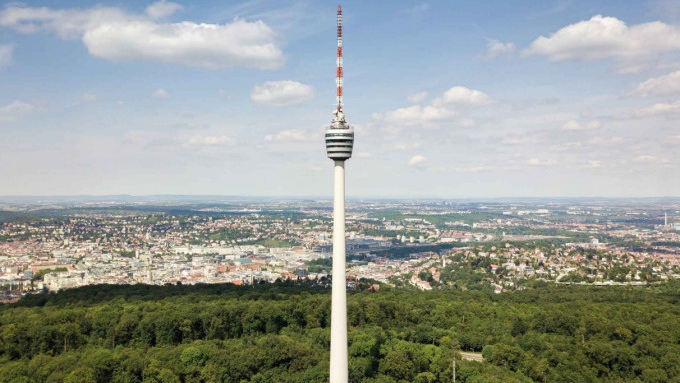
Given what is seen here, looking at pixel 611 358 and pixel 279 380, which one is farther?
pixel 611 358

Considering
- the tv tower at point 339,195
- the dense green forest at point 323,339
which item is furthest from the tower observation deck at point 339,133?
the dense green forest at point 323,339

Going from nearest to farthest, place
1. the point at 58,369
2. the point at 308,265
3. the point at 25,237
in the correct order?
1. the point at 58,369
2. the point at 308,265
3. the point at 25,237

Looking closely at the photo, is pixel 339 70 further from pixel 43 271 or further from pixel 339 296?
pixel 43 271

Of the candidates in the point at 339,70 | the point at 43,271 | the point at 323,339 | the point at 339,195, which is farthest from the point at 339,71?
the point at 43,271

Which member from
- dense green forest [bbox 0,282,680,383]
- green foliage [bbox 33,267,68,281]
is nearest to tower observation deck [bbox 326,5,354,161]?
dense green forest [bbox 0,282,680,383]

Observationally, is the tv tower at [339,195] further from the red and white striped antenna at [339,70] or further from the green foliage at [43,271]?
the green foliage at [43,271]

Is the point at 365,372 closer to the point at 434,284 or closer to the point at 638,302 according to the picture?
the point at 638,302

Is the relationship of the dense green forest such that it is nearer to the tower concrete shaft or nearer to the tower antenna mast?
the tower concrete shaft

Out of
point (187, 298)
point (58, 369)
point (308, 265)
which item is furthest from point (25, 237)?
point (58, 369)
